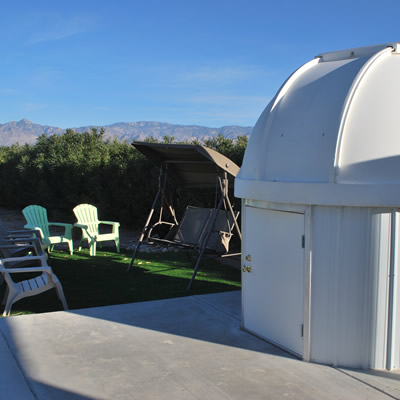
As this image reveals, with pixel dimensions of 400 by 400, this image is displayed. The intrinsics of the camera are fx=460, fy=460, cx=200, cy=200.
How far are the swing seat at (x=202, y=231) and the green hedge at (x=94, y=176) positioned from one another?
2.42 metres

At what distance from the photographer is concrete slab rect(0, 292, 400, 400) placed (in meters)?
3.95

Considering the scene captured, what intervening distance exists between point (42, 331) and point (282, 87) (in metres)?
3.98

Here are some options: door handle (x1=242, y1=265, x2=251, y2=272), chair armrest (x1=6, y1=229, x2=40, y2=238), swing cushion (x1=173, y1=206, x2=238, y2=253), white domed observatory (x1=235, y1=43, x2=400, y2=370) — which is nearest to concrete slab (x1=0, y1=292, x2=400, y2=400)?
white domed observatory (x1=235, y1=43, x2=400, y2=370)

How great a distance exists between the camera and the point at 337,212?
4.29 metres

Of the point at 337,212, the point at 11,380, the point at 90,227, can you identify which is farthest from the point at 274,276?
the point at 90,227

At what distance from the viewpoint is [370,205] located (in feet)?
13.5

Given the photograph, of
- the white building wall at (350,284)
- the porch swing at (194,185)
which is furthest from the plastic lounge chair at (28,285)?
the white building wall at (350,284)

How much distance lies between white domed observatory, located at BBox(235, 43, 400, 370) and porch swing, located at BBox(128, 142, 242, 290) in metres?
2.75

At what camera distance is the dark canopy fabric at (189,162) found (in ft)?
25.3

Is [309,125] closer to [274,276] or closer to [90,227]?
[274,276]

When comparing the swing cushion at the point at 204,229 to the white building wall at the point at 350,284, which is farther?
the swing cushion at the point at 204,229

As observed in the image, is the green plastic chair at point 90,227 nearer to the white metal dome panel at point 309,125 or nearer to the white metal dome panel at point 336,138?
the white metal dome panel at point 336,138

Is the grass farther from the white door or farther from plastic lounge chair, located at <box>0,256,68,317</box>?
the white door

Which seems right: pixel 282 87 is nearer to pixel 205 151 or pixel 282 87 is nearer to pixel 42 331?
pixel 205 151
